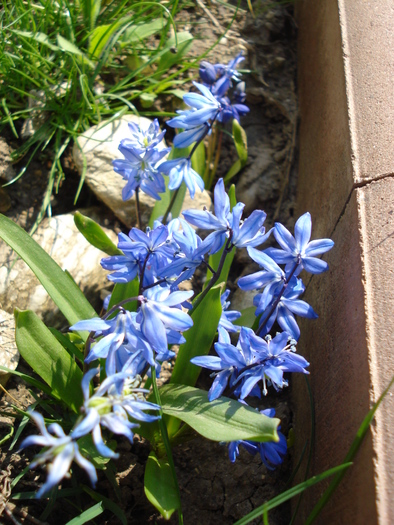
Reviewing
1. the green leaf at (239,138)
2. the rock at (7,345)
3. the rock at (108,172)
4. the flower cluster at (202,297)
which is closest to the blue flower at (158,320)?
the flower cluster at (202,297)

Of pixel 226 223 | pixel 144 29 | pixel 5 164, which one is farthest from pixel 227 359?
pixel 144 29

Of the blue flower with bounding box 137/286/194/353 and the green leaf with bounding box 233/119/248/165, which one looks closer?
the blue flower with bounding box 137/286/194/353

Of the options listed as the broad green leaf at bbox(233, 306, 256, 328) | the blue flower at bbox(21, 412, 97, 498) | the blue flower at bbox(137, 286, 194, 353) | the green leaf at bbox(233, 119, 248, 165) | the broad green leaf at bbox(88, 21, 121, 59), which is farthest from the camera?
the broad green leaf at bbox(88, 21, 121, 59)

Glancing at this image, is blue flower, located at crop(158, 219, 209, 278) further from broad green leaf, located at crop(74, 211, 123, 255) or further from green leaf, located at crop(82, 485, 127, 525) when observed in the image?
green leaf, located at crop(82, 485, 127, 525)

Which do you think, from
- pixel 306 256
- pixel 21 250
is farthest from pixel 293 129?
pixel 21 250

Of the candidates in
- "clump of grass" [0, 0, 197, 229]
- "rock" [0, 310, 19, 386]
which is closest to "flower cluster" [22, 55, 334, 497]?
"rock" [0, 310, 19, 386]

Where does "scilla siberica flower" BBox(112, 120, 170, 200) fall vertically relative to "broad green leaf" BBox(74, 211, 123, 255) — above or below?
above
